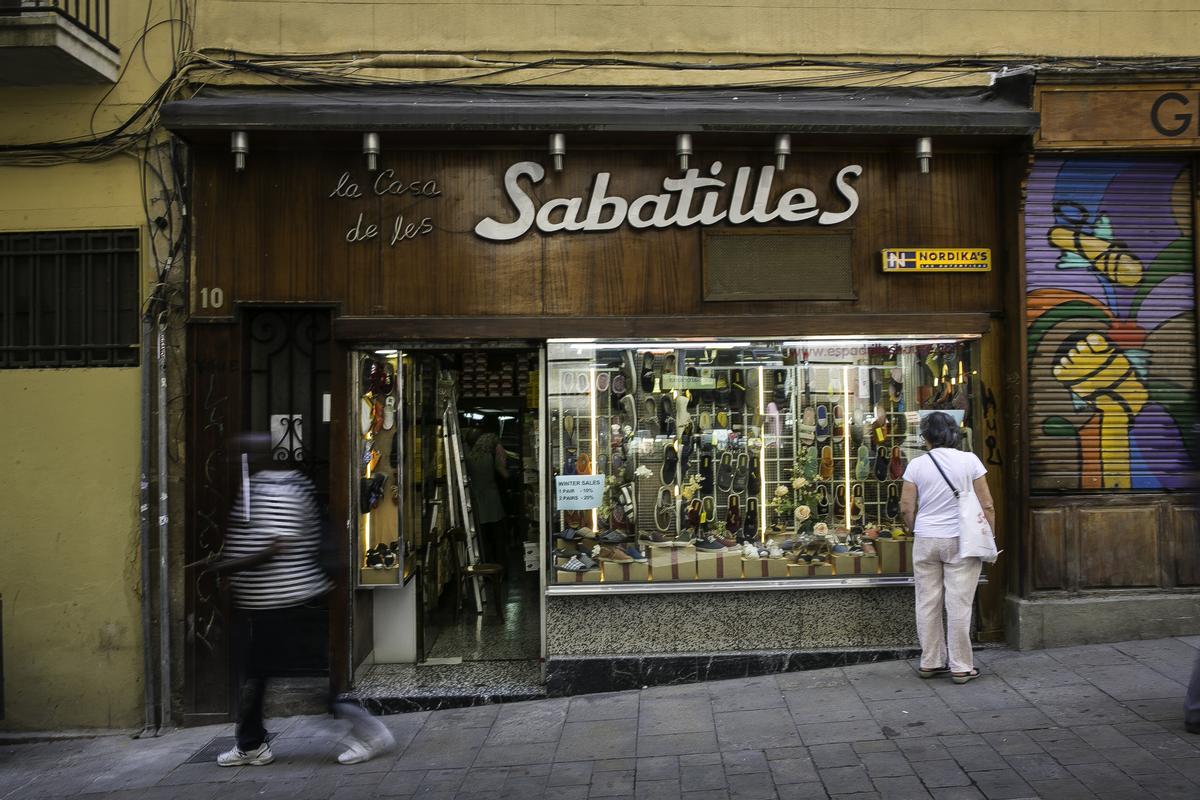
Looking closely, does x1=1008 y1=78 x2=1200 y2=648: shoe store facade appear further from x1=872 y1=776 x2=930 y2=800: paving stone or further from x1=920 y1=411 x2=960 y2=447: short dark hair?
x1=872 y1=776 x2=930 y2=800: paving stone

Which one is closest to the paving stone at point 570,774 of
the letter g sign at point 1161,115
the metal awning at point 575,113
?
the metal awning at point 575,113

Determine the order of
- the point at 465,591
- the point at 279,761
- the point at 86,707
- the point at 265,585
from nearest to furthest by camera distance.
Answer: the point at 265,585
the point at 279,761
the point at 86,707
the point at 465,591

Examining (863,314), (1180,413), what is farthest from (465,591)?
(1180,413)

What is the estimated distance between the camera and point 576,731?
18.6 feet

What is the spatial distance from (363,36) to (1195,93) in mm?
6309

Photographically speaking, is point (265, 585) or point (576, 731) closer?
point (265, 585)

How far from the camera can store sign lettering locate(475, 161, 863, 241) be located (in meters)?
6.57

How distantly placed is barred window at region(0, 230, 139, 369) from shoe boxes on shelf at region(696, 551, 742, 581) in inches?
182

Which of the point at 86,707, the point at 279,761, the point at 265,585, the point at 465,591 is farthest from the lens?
the point at 465,591

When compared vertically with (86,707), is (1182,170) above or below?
above

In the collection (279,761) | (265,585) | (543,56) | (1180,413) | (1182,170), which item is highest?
(543,56)

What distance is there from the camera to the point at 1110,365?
21.9ft

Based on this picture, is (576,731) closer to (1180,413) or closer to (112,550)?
(112,550)

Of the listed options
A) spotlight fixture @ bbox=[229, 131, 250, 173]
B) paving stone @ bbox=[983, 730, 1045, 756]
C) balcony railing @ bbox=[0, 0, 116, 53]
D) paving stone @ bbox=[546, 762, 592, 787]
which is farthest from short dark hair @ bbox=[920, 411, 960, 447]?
balcony railing @ bbox=[0, 0, 116, 53]
